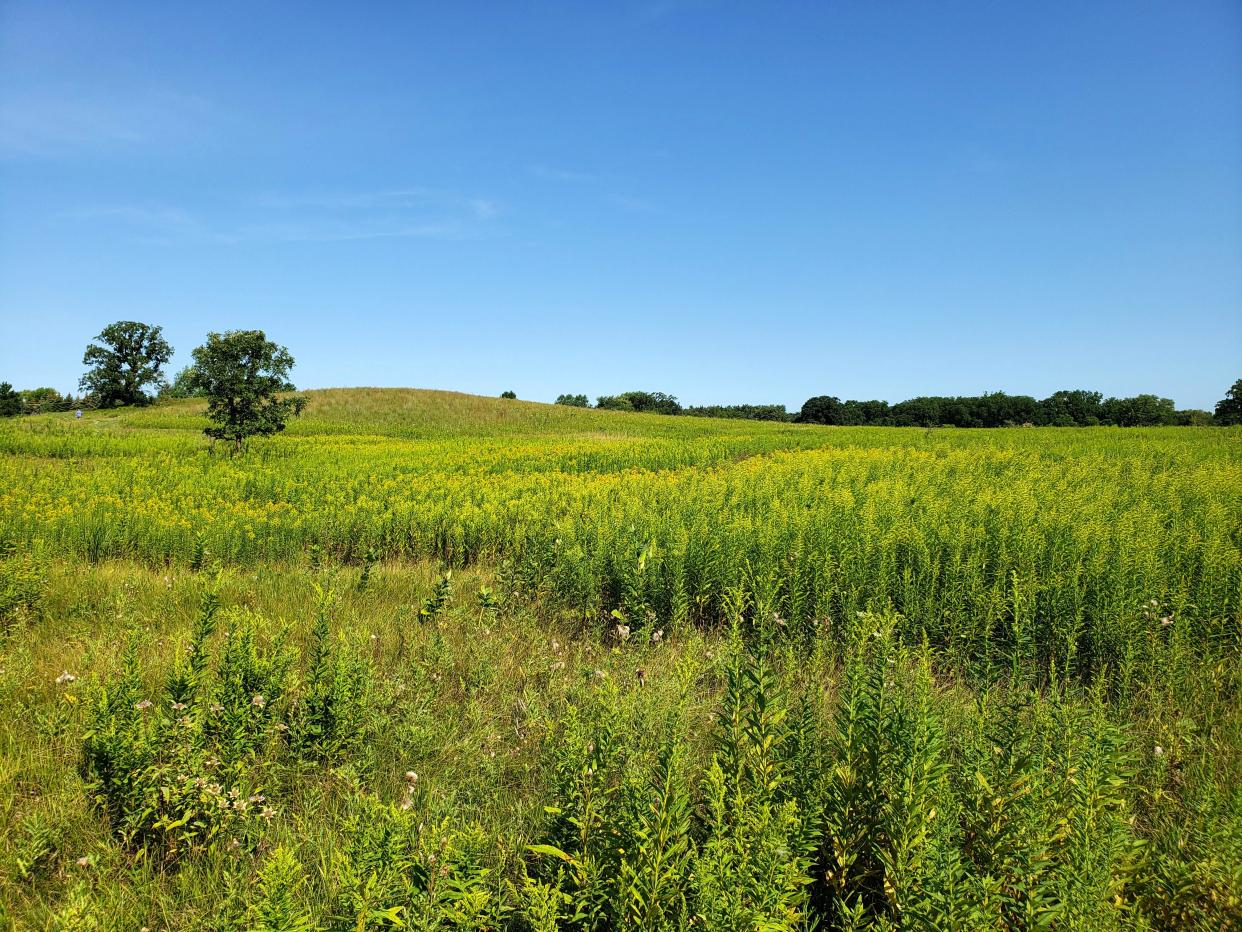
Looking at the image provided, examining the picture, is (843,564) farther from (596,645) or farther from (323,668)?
(323,668)

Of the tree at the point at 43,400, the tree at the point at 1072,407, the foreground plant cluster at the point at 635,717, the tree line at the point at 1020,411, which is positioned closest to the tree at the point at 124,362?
the tree at the point at 43,400

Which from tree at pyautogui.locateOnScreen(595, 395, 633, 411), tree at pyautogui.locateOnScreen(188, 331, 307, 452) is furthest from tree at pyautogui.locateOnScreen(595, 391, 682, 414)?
tree at pyautogui.locateOnScreen(188, 331, 307, 452)

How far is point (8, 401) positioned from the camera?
201 feet

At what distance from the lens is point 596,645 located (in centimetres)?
533

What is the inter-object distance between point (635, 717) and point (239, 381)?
22855 millimetres

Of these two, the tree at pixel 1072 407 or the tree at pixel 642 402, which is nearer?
the tree at pixel 1072 407

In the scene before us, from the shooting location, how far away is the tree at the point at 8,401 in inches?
2217

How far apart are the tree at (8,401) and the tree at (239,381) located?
162ft

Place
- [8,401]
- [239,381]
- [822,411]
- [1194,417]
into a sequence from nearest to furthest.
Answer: [239,381], [8,401], [1194,417], [822,411]

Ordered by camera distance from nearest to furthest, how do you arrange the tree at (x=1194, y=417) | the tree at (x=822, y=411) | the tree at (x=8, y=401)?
the tree at (x=8, y=401) < the tree at (x=1194, y=417) < the tree at (x=822, y=411)

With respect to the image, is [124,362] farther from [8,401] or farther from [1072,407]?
[1072,407]

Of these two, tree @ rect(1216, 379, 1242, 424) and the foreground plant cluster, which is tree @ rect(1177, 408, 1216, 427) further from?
the foreground plant cluster

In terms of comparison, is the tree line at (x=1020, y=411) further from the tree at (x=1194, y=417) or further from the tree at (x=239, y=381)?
the tree at (x=239, y=381)

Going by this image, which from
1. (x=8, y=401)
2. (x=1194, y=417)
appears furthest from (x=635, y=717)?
(x=1194, y=417)
